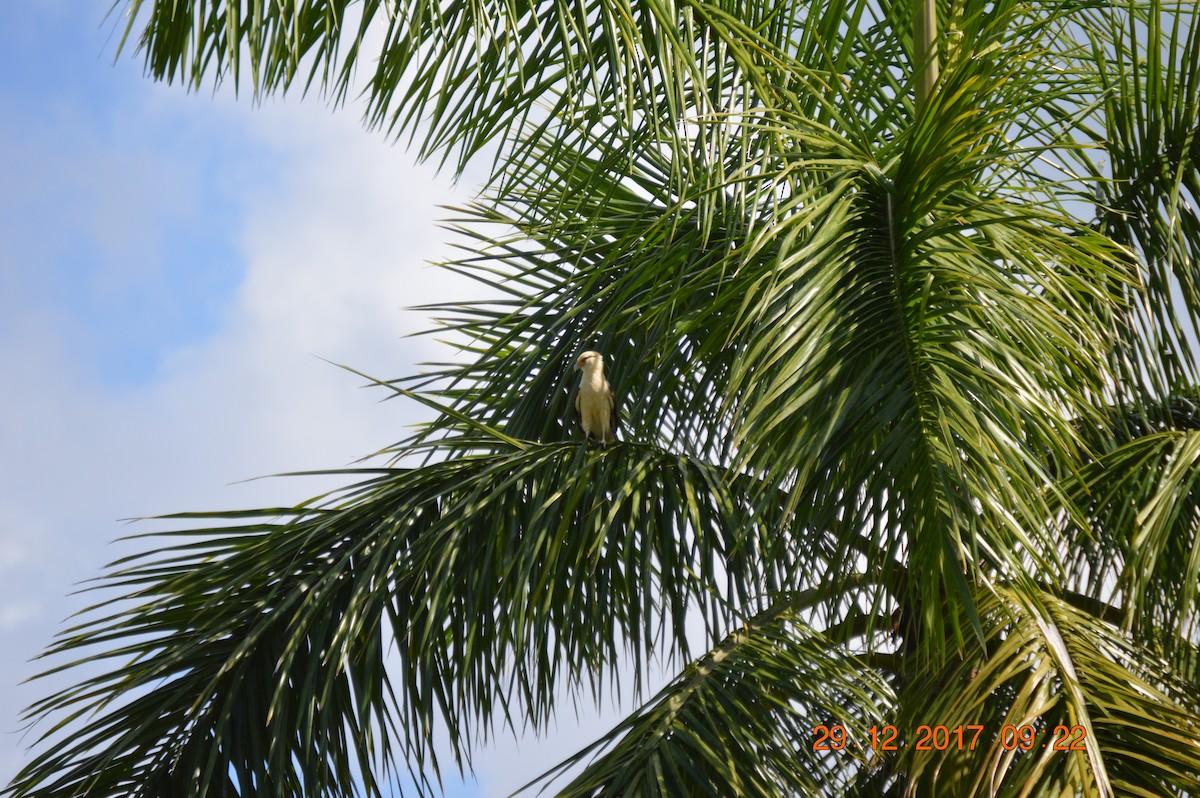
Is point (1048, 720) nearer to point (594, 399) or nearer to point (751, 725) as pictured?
point (751, 725)

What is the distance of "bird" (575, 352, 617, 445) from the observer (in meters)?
5.09

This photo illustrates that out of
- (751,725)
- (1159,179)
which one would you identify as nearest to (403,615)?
(751,725)

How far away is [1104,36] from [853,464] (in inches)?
120

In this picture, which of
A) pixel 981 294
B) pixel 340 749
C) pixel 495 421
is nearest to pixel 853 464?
pixel 981 294

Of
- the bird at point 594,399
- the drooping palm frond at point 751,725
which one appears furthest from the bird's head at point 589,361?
the drooping palm frond at point 751,725

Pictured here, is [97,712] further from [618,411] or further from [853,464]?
[853,464]

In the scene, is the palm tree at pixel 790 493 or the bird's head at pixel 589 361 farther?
the bird's head at pixel 589 361

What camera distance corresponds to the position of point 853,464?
3191 millimetres

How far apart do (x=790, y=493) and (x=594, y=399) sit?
6.53 ft

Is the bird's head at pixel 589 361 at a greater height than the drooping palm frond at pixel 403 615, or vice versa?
the bird's head at pixel 589 361

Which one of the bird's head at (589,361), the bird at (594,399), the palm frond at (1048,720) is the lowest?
the palm frond at (1048,720)
